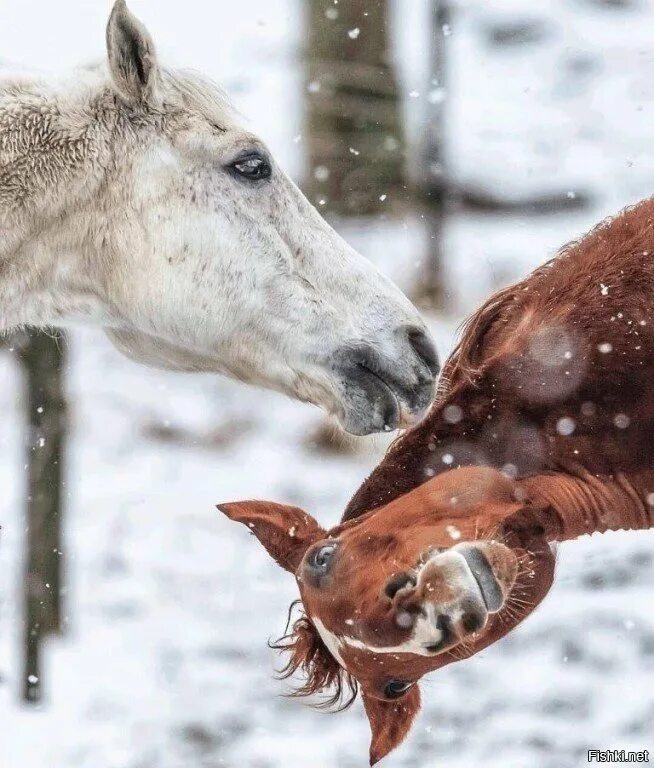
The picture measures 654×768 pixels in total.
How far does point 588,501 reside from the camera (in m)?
2.38

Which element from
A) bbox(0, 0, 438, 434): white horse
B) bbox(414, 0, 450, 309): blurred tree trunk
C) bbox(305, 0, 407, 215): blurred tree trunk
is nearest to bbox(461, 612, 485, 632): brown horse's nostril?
bbox(0, 0, 438, 434): white horse

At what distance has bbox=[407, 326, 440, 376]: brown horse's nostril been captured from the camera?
2.87 m

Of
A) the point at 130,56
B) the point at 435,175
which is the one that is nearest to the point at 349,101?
the point at 435,175

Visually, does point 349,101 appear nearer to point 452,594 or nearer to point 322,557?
point 322,557

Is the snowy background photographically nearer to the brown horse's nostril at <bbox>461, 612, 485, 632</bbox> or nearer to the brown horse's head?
the brown horse's head

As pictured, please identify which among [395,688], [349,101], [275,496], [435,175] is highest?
[349,101]

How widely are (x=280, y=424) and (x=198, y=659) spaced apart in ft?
8.41

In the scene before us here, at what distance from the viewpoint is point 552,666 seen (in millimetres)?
5000

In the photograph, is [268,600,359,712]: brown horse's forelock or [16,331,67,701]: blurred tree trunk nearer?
[268,600,359,712]: brown horse's forelock

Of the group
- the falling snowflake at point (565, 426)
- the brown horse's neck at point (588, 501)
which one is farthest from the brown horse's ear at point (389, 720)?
the falling snowflake at point (565, 426)

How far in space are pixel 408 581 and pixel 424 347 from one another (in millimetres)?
966

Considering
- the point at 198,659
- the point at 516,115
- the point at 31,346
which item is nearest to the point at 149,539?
the point at 198,659

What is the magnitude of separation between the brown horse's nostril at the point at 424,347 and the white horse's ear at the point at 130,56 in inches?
35.5

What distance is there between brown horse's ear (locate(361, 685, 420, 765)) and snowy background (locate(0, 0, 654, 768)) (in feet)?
1.20
